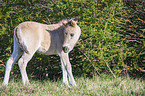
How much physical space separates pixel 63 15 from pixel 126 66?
102 inches

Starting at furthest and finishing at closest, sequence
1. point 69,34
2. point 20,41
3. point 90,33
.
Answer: point 90,33 < point 20,41 < point 69,34

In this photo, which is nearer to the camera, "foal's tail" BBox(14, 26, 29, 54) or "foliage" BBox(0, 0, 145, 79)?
"foal's tail" BBox(14, 26, 29, 54)

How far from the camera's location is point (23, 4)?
278 inches

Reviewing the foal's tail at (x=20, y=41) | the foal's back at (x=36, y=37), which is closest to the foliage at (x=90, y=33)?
the foal's back at (x=36, y=37)

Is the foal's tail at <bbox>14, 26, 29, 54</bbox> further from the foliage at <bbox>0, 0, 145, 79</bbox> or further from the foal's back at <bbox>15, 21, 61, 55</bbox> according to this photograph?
the foliage at <bbox>0, 0, 145, 79</bbox>

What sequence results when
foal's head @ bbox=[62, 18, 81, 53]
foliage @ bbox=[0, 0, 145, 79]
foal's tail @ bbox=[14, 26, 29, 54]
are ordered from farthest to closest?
foliage @ bbox=[0, 0, 145, 79] < foal's tail @ bbox=[14, 26, 29, 54] < foal's head @ bbox=[62, 18, 81, 53]

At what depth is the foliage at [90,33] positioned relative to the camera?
636 cm

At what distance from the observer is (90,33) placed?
6246 millimetres

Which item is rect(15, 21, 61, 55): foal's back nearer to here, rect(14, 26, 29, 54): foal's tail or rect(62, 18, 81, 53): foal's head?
rect(14, 26, 29, 54): foal's tail

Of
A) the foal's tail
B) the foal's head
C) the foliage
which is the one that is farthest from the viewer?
the foliage

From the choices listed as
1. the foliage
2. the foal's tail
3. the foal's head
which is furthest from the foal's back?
the foliage

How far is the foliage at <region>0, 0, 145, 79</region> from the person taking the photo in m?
6.36

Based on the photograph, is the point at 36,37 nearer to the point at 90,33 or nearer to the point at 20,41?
the point at 20,41

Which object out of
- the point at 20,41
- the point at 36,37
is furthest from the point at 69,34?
the point at 20,41
